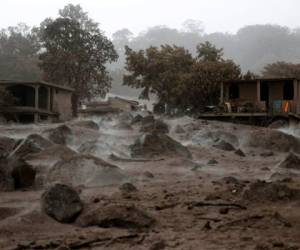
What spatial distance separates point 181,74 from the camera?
38656mm

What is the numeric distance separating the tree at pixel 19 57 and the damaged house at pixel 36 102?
724 inches

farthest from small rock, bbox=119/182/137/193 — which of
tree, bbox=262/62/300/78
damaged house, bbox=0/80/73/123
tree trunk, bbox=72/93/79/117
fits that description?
tree, bbox=262/62/300/78

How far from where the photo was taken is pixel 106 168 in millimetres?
10594

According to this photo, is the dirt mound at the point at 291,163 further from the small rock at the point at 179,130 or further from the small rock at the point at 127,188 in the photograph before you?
the small rock at the point at 179,130

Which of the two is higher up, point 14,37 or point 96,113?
point 14,37

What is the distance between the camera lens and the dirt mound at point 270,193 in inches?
327

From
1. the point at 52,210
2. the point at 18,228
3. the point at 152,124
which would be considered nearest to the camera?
the point at 18,228

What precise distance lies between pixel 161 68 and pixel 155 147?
25274 mm

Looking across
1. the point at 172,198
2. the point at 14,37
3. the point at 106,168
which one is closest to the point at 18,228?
the point at 172,198

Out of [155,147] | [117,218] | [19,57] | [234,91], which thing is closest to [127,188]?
[117,218]

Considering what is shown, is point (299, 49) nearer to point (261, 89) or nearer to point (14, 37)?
point (14, 37)

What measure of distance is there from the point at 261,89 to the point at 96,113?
16061 millimetres

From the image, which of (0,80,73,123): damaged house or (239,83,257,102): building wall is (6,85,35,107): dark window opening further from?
(239,83,257,102): building wall

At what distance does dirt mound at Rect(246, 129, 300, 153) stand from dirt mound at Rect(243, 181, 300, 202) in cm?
1063
